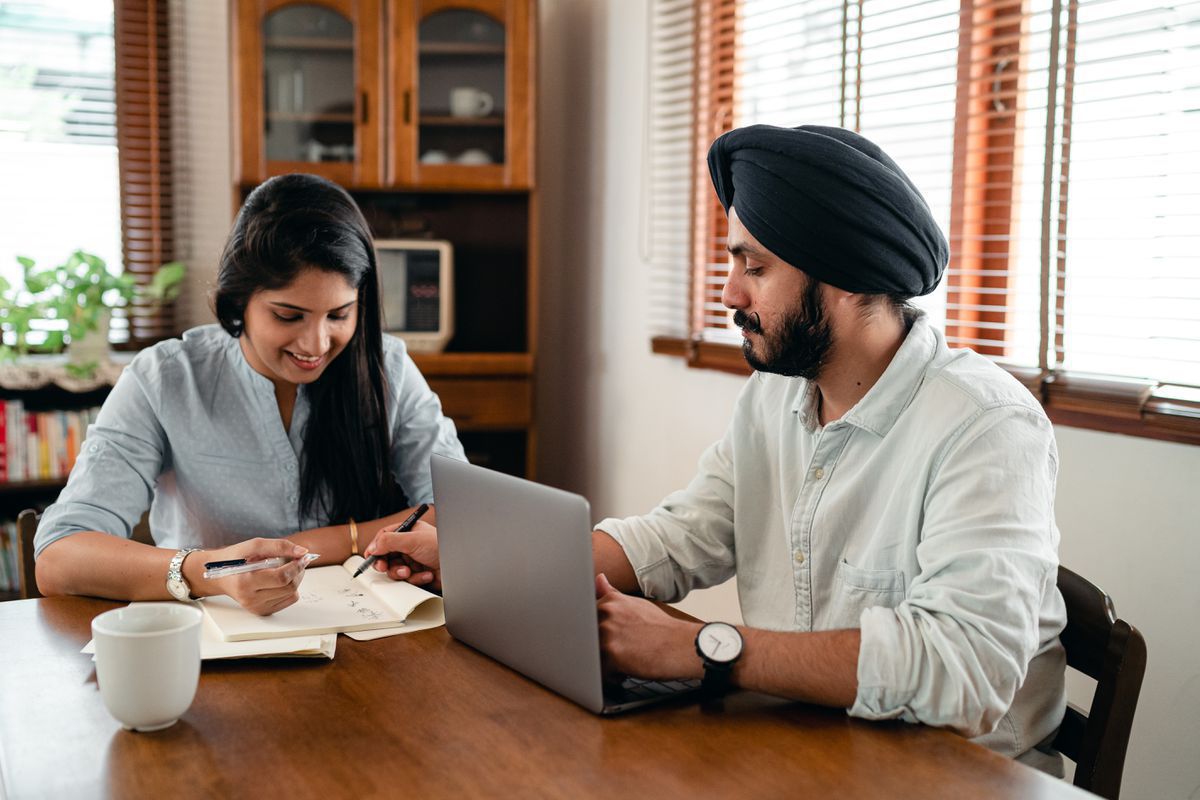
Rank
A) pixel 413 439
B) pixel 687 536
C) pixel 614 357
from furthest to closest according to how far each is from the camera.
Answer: pixel 614 357 < pixel 413 439 < pixel 687 536

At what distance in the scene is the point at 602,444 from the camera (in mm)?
3449

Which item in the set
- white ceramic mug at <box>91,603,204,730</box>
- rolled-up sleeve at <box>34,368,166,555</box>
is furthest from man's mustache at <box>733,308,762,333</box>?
rolled-up sleeve at <box>34,368,166,555</box>

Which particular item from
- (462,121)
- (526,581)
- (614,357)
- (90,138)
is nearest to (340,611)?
(526,581)

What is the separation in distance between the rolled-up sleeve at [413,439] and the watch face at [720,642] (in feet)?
2.84

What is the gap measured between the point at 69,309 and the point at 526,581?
2.45 meters

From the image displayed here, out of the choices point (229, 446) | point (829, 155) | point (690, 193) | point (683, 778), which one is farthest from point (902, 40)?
point (683, 778)

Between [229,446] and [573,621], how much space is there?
Answer: 35.8 inches

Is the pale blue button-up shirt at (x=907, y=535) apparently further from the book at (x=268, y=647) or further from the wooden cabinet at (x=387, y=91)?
the wooden cabinet at (x=387, y=91)

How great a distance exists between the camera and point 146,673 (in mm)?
976

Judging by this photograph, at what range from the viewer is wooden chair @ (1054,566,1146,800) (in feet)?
3.65

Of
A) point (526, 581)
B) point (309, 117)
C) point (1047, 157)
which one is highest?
point (309, 117)

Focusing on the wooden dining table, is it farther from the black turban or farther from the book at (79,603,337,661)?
the black turban

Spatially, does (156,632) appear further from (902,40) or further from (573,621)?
(902,40)

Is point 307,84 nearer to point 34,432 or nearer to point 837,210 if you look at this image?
point 34,432
